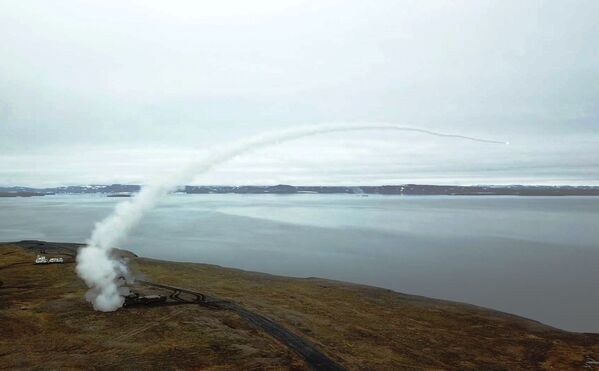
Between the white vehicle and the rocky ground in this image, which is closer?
the rocky ground

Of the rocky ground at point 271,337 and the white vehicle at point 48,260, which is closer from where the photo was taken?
the rocky ground at point 271,337

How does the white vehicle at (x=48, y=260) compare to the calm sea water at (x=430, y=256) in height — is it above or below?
above

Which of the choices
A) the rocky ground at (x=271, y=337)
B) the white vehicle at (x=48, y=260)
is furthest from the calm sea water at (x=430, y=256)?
the white vehicle at (x=48, y=260)

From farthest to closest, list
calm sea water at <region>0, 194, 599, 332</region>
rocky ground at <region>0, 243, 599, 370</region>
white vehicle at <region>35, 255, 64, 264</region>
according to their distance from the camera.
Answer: white vehicle at <region>35, 255, 64, 264</region> < calm sea water at <region>0, 194, 599, 332</region> < rocky ground at <region>0, 243, 599, 370</region>

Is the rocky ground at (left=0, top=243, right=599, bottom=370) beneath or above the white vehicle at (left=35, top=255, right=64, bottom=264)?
beneath

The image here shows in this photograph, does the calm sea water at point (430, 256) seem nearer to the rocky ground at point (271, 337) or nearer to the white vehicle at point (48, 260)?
the rocky ground at point (271, 337)

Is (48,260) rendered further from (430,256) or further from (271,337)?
(430,256)

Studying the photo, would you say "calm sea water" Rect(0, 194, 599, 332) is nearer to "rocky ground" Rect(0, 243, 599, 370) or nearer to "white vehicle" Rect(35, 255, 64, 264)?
"rocky ground" Rect(0, 243, 599, 370)

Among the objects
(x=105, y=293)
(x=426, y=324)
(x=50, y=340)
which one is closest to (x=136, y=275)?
(x=105, y=293)

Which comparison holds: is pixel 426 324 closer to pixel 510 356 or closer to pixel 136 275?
pixel 510 356

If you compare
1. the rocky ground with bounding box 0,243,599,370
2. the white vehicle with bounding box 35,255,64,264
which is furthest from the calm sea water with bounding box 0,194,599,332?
the white vehicle with bounding box 35,255,64,264
